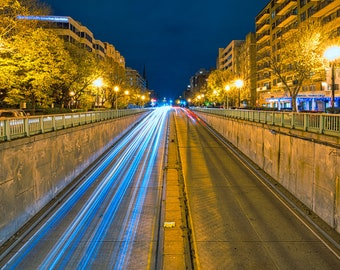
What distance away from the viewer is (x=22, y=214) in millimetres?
12836

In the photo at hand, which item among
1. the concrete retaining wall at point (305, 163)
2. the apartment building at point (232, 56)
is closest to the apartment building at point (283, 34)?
the concrete retaining wall at point (305, 163)

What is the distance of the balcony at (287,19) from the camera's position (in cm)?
6681

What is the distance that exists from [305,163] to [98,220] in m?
9.56

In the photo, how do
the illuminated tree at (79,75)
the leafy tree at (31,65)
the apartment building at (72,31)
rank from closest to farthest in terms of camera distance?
the leafy tree at (31,65), the illuminated tree at (79,75), the apartment building at (72,31)

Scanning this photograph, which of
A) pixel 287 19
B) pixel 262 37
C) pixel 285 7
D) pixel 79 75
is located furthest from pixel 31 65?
pixel 262 37

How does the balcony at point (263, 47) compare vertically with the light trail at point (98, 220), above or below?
above

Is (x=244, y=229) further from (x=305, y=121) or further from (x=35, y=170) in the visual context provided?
(x=35, y=170)

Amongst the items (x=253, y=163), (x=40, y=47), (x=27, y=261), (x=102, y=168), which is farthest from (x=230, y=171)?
(x=40, y=47)

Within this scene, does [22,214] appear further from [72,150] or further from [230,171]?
[230,171]

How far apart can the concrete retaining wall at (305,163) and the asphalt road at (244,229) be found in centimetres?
105

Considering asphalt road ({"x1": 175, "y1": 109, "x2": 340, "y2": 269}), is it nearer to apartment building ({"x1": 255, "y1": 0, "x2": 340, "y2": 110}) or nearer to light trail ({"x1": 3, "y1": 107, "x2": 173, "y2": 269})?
light trail ({"x1": 3, "y1": 107, "x2": 173, "y2": 269})

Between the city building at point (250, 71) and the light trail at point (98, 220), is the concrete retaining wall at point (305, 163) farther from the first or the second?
the city building at point (250, 71)

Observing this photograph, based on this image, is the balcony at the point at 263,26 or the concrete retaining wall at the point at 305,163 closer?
the concrete retaining wall at the point at 305,163

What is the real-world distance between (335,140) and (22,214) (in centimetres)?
1244
